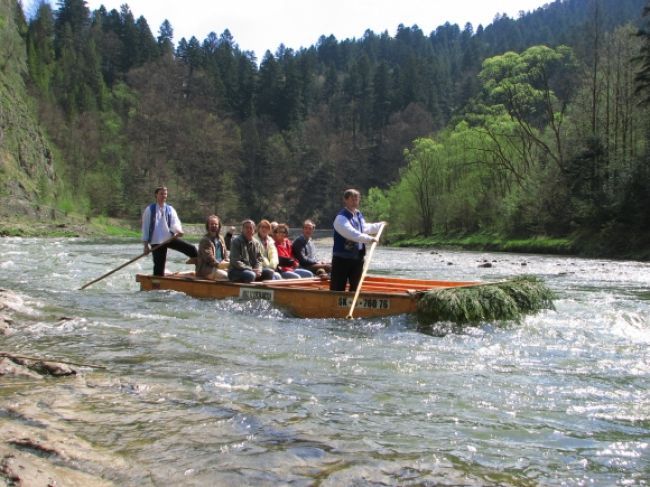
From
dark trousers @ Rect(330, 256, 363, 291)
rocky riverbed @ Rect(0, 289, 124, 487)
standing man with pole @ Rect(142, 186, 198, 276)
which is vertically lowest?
rocky riverbed @ Rect(0, 289, 124, 487)

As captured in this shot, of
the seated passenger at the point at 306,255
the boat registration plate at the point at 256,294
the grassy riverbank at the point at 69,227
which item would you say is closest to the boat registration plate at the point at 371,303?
the boat registration plate at the point at 256,294

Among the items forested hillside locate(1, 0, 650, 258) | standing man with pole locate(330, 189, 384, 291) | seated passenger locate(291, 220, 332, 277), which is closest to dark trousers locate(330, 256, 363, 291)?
standing man with pole locate(330, 189, 384, 291)

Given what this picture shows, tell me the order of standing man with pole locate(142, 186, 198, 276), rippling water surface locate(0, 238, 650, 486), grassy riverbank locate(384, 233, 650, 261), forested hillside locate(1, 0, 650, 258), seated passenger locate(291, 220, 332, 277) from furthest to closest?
forested hillside locate(1, 0, 650, 258), grassy riverbank locate(384, 233, 650, 261), seated passenger locate(291, 220, 332, 277), standing man with pole locate(142, 186, 198, 276), rippling water surface locate(0, 238, 650, 486)

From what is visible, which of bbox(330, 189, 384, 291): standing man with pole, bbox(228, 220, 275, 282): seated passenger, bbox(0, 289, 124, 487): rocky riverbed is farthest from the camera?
bbox(228, 220, 275, 282): seated passenger

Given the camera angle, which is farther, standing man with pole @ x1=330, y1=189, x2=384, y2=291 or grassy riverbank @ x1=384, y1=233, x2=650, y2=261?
grassy riverbank @ x1=384, y1=233, x2=650, y2=261

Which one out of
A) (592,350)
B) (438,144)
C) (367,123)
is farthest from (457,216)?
(367,123)

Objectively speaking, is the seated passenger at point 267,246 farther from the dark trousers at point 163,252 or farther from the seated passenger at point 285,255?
the dark trousers at point 163,252

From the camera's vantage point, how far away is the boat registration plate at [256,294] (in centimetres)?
1059

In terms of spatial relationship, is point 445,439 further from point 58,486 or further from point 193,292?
point 193,292

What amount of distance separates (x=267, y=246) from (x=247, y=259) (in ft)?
3.05

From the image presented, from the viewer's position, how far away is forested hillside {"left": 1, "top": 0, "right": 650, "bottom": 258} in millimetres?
36500

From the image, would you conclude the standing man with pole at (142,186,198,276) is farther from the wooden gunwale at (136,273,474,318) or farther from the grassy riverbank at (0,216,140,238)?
the grassy riverbank at (0,216,140,238)

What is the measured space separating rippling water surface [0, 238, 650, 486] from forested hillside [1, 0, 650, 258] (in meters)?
23.1

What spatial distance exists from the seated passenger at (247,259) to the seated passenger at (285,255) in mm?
1162
